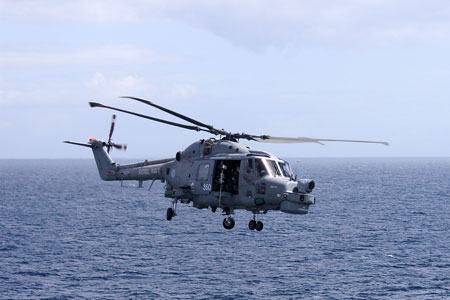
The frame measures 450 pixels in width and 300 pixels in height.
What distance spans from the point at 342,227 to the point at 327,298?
6986 cm

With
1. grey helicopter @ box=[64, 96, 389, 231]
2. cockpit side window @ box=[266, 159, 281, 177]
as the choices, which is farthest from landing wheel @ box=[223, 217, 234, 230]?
cockpit side window @ box=[266, 159, 281, 177]

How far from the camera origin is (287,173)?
3219 centimetres

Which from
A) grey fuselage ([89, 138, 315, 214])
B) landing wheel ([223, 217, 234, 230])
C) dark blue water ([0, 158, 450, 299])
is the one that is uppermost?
grey fuselage ([89, 138, 315, 214])

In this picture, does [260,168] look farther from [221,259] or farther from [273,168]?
[221,259]

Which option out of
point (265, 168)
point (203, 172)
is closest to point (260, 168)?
point (265, 168)

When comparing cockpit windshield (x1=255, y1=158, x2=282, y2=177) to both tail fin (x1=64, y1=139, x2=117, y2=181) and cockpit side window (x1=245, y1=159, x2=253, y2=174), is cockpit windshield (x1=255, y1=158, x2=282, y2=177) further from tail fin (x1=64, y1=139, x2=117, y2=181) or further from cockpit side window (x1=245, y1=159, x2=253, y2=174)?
tail fin (x1=64, y1=139, x2=117, y2=181)

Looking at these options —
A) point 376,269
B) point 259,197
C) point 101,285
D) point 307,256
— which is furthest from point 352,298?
point 259,197

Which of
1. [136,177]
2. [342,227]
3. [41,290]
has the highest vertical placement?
[136,177]

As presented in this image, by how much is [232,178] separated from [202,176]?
1969 mm

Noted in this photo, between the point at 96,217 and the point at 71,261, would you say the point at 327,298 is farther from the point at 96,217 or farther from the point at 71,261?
the point at 96,217

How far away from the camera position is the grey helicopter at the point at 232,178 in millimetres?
30188

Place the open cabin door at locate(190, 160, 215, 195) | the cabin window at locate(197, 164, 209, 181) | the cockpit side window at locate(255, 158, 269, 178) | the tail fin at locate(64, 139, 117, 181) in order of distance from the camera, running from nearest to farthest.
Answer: the cockpit side window at locate(255, 158, 269, 178)
the open cabin door at locate(190, 160, 215, 195)
the cabin window at locate(197, 164, 209, 181)
the tail fin at locate(64, 139, 117, 181)

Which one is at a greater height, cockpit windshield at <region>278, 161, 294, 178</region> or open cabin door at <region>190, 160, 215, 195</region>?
cockpit windshield at <region>278, 161, 294, 178</region>

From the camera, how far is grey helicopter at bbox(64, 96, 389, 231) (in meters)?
30.2
